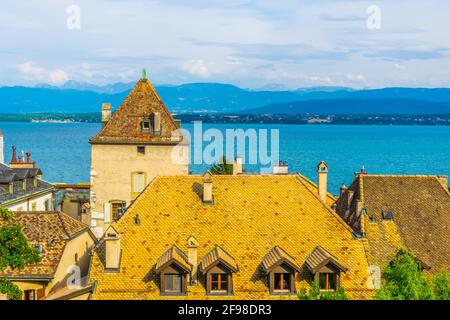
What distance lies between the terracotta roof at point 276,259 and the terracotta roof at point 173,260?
3.43 m

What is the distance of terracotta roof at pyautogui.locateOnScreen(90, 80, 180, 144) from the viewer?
50.8 metres

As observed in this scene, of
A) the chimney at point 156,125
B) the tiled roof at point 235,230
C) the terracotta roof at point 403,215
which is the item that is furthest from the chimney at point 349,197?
the chimney at point 156,125

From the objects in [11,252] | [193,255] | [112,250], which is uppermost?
[11,252]

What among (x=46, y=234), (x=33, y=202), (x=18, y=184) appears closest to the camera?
(x=46, y=234)

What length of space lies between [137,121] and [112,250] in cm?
2098

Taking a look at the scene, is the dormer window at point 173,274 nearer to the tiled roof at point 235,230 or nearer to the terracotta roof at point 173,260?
the terracotta roof at point 173,260

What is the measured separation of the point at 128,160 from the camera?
50.9 m

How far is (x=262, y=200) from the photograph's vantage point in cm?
3581

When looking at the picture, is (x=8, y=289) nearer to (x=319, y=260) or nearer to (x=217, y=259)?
(x=217, y=259)

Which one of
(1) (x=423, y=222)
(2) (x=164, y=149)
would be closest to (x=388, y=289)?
(1) (x=423, y=222)

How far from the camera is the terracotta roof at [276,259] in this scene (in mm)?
31609

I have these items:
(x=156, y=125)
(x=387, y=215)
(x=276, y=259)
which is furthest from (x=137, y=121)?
(x=276, y=259)

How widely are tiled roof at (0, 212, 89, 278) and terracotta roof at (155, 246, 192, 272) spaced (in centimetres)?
843

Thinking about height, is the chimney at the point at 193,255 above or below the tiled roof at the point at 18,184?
below
